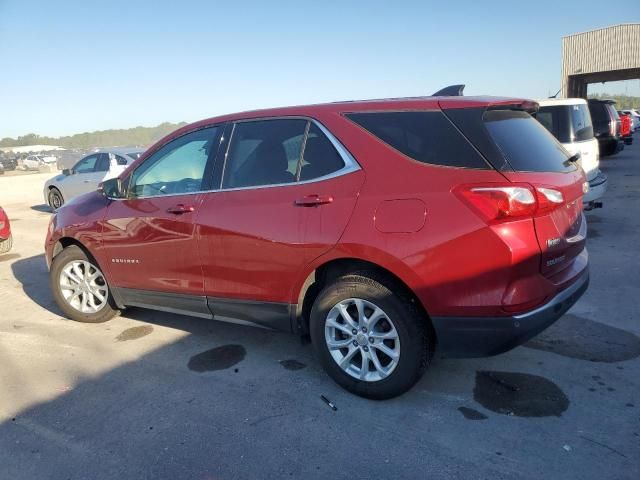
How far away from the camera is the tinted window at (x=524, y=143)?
288cm

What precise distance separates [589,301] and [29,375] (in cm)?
476

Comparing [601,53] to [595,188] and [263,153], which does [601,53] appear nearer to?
[595,188]

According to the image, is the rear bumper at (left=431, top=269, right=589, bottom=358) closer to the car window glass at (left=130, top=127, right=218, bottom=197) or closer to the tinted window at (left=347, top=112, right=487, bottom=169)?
the tinted window at (left=347, top=112, right=487, bottom=169)

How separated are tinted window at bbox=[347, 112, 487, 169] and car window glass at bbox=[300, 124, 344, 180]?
25 centimetres

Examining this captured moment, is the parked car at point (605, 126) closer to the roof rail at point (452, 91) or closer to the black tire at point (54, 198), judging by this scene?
the roof rail at point (452, 91)

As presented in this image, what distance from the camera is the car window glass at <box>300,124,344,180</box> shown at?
321 centimetres

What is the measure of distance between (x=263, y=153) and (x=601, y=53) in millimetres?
33744

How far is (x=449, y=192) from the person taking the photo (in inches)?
108

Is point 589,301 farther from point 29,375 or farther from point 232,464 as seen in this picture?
point 29,375

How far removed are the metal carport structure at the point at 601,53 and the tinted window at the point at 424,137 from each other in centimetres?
3288

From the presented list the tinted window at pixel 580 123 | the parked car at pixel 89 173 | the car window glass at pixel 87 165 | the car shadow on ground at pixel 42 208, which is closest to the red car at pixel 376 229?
Answer: the tinted window at pixel 580 123

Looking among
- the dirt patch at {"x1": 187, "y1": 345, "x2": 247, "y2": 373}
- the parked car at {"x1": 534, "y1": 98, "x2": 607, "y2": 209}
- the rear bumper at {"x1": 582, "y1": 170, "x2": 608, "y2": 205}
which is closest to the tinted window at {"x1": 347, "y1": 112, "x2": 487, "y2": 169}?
the dirt patch at {"x1": 187, "y1": 345, "x2": 247, "y2": 373}

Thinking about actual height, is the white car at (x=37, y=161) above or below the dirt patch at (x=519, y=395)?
above

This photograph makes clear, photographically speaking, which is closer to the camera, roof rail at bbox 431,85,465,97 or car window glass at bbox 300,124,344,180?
car window glass at bbox 300,124,344,180
